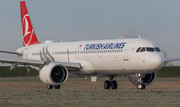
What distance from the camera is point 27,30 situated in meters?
44.4

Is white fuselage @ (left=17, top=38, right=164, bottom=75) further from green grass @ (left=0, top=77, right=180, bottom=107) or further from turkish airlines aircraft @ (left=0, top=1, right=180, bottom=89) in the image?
green grass @ (left=0, top=77, right=180, bottom=107)

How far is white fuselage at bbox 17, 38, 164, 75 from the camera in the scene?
91.7 ft

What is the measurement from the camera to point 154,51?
92.8 feet

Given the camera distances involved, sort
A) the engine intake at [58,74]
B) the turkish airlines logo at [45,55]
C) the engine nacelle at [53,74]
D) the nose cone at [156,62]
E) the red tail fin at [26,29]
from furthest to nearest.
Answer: the red tail fin at [26,29]
the turkish airlines logo at [45,55]
the engine intake at [58,74]
the engine nacelle at [53,74]
the nose cone at [156,62]

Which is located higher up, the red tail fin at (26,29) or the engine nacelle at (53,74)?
the red tail fin at (26,29)

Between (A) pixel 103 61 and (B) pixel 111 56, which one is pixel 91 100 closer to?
(B) pixel 111 56

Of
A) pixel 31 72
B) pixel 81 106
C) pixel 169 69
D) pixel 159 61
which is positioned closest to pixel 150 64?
pixel 159 61

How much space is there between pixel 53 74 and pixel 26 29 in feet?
50.6

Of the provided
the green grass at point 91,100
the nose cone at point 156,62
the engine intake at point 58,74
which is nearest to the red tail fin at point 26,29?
the engine intake at point 58,74

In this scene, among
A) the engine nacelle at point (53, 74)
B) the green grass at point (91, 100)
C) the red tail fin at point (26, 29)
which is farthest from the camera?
the red tail fin at point (26, 29)

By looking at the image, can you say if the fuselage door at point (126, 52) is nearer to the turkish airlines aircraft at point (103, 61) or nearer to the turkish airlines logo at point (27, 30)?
the turkish airlines aircraft at point (103, 61)

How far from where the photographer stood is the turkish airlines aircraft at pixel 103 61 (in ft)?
92.7

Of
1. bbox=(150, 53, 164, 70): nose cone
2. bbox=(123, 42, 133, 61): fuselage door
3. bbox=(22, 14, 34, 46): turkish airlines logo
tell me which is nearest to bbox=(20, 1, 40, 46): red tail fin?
bbox=(22, 14, 34, 46): turkish airlines logo

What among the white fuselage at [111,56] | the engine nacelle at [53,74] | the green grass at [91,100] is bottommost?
the green grass at [91,100]
